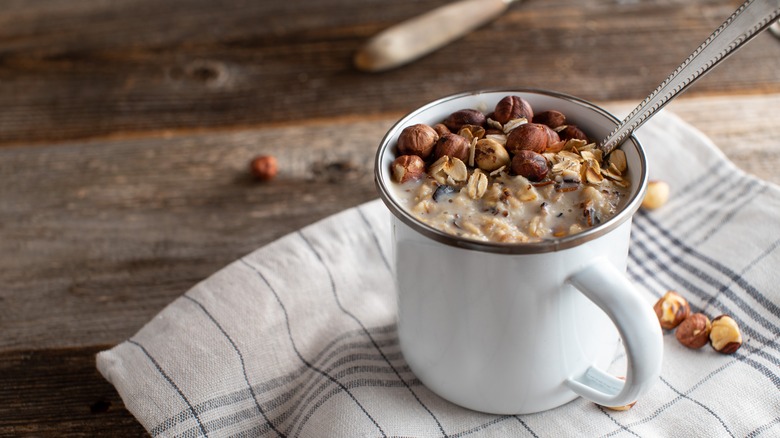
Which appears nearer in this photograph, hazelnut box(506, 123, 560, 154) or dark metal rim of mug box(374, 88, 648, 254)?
dark metal rim of mug box(374, 88, 648, 254)

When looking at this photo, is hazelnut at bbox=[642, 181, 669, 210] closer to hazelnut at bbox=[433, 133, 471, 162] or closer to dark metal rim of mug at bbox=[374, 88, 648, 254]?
dark metal rim of mug at bbox=[374, 88, 648, 254]

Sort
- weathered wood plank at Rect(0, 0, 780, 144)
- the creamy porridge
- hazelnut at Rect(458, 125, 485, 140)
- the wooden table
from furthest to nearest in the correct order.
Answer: weathered wood plank at Rect(0, 0, 780, 144), the wooden table, hazelnut at Rect(458, 125, 485, 140), the creamy porridge

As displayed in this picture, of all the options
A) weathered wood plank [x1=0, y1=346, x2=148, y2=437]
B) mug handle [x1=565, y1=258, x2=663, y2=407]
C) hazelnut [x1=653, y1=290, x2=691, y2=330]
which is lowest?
weathered wood plank [x1=0, y1=346, x2=148, y2=437]

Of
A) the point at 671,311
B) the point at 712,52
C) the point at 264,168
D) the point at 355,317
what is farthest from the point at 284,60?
the point at 712,52

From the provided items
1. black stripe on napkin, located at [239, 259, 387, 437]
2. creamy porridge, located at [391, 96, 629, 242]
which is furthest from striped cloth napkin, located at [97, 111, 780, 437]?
creamy porridge, located at [391, 96, 629, 242]

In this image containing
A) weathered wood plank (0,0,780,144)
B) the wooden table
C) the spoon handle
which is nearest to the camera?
the spoon handle

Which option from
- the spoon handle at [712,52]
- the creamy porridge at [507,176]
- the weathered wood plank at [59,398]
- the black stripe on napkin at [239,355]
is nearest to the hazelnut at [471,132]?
the creamy porridge at [507,176]

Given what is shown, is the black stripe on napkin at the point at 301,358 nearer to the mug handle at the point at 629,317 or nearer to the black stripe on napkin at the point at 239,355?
the black stripe on napkin at the point at 239,355
